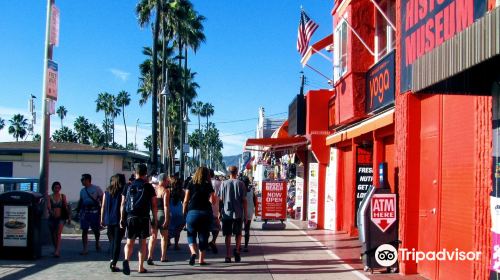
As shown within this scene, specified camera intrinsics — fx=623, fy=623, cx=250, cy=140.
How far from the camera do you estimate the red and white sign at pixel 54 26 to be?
12664mm

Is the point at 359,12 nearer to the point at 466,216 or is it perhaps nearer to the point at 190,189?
the point at 190,189

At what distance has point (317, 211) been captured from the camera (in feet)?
62.5

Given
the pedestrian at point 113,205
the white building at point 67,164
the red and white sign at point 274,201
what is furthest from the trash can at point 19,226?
the white building at point 67,164

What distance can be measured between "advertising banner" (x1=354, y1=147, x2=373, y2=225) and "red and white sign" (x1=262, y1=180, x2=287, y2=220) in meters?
3.90

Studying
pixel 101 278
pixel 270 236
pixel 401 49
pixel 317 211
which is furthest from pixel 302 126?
pixel 101 278

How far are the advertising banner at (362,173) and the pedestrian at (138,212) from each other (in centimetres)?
686

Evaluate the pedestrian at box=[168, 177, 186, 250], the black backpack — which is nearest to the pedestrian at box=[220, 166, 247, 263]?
the pedestrian at box=[168, 177, 186, 250]

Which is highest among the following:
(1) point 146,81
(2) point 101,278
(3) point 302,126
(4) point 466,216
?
(1) point 146,81

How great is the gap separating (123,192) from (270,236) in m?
7.10

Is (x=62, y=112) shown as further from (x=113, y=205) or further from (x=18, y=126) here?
(x=113, y=205)

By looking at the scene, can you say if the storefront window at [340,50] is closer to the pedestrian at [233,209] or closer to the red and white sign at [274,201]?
the red and white sign at [274,201]

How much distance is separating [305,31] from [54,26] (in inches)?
309

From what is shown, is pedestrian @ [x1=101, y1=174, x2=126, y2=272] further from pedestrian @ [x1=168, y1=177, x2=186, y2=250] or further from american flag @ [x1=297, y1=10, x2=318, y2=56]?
american flag @ [x1=297, y1=10, x2=318, y2=56]

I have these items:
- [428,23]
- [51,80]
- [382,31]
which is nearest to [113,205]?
[51,80]
